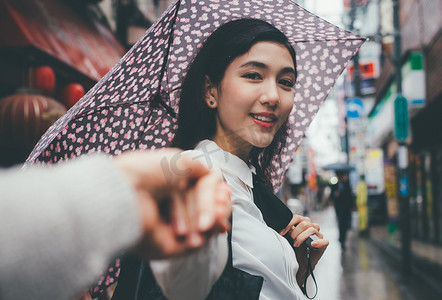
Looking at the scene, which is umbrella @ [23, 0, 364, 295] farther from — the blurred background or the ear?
the blurred background

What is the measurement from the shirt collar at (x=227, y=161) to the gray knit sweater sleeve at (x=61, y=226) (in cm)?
88

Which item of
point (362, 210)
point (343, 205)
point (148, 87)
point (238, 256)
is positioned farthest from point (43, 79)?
point (362, 210)

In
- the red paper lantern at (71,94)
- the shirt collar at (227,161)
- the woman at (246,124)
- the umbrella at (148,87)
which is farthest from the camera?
the red paper lantern at (71,94)

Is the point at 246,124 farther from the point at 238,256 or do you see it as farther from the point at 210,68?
the point at 238,256

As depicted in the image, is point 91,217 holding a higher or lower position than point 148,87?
lower

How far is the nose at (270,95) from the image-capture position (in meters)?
1.50

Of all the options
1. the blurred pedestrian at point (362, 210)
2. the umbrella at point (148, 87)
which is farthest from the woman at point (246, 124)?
the blurred pedestrian at point (362, 210)

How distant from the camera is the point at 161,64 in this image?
182 cm

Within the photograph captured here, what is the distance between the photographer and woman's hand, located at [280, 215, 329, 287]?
1.52 meters

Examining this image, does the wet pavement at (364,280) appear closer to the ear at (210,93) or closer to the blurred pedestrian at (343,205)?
the blurred pedestrian at (343,205)

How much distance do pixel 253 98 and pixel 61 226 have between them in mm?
1094

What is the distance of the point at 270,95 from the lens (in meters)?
1.50

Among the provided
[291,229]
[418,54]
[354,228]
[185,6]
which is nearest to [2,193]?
[291,229]

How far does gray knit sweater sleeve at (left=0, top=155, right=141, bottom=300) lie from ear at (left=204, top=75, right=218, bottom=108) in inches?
42.8
